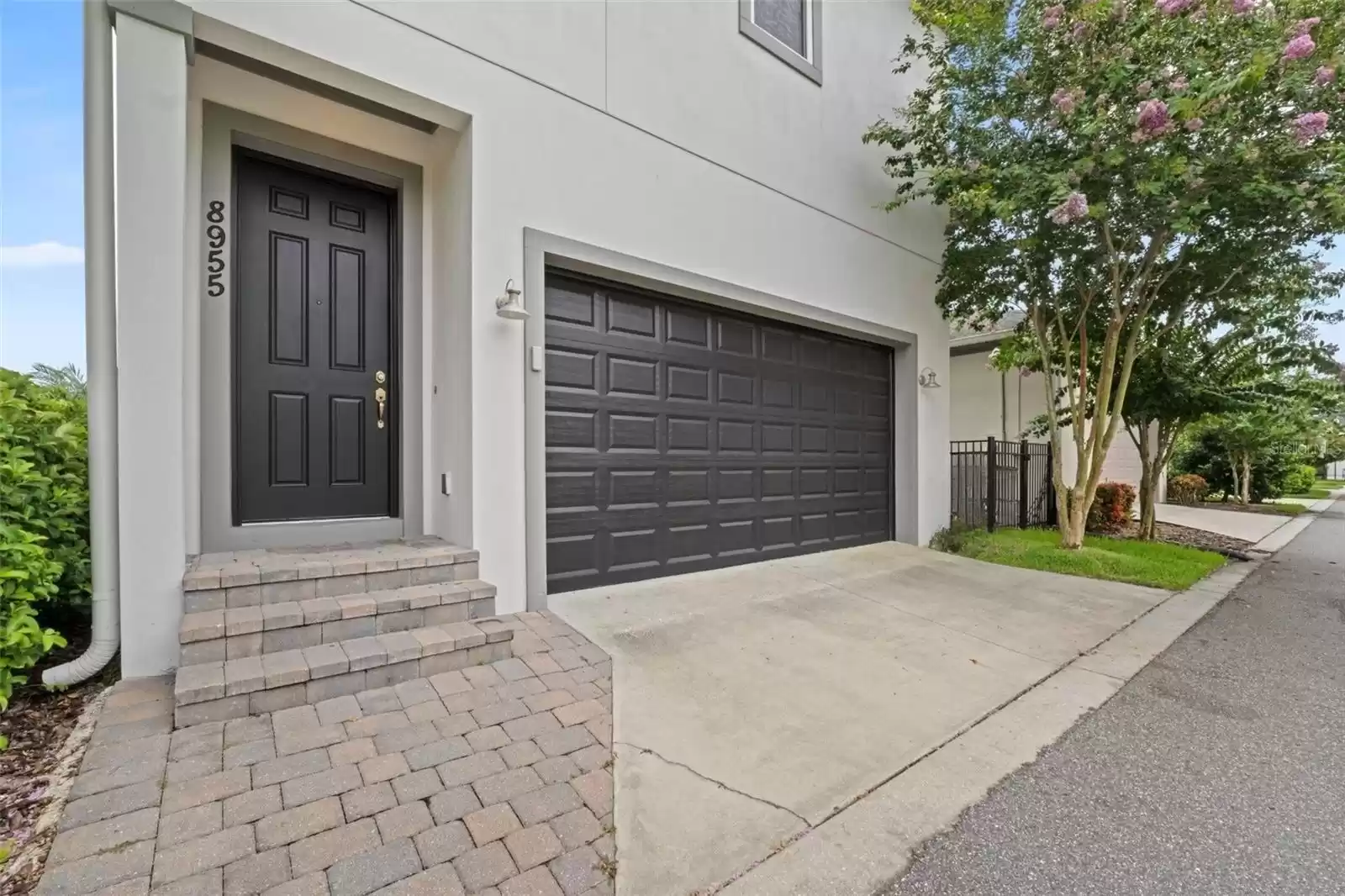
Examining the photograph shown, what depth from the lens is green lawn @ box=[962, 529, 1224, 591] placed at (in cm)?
525

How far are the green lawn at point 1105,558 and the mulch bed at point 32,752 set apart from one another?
6.42 metres

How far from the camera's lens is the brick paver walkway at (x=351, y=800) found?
1505 mm

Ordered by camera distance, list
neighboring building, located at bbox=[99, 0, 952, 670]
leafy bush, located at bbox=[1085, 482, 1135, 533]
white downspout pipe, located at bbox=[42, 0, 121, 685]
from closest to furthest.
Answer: white downspout pipe, located at bbox=[42, 0, 121, 685] → neighboring building, located at bbox=[99, 0, 952, 670] → leafy bush, located at bbox=[1085, 482, 1135, 533]

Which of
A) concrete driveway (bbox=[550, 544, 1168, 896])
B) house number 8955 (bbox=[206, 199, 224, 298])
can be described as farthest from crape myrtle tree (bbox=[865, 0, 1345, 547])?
house number 8955 (bbox=[206, 199, 224, 298])

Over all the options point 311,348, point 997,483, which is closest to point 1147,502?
point 997,483

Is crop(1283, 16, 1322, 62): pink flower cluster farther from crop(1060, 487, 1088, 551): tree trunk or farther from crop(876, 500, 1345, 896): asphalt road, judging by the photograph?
crop(876, 500, 1345, 896): asphalt road

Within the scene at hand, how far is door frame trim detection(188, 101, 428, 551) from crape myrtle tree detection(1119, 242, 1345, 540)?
22.6ft

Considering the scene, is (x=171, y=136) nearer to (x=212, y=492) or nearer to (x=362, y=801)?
(x=212, y=492)

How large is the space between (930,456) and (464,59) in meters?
5.67

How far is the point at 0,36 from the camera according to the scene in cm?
262

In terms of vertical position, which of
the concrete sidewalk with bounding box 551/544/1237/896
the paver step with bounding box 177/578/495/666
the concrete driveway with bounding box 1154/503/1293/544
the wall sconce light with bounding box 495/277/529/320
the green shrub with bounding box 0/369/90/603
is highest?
the wall sconce light with bounding box 495/277/529/320

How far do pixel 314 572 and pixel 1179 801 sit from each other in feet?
11.6

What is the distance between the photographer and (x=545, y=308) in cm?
388

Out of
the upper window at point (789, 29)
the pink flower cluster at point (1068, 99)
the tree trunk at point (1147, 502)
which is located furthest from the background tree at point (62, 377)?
the tree trunk at point (1147, 502)
